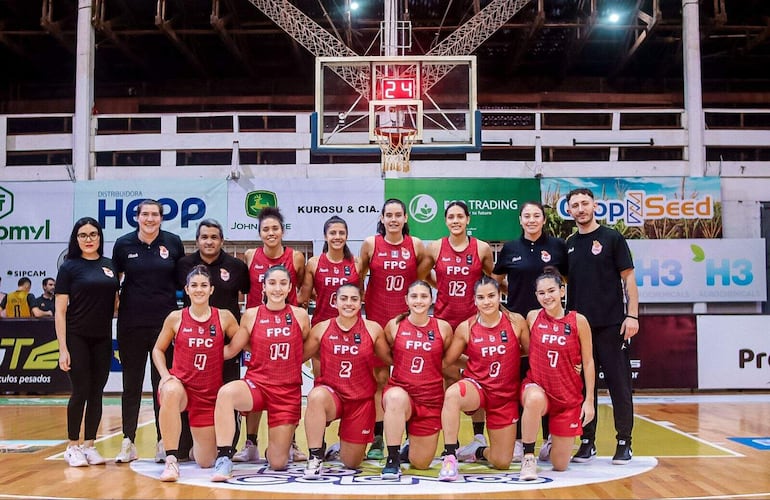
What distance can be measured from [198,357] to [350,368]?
3.14 feet

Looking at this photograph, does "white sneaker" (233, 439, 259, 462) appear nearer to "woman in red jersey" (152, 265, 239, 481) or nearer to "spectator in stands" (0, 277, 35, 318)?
"woman in red jersey" (152, 265, 239, 481)

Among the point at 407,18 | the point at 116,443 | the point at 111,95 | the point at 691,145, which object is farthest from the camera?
the point at 111,95

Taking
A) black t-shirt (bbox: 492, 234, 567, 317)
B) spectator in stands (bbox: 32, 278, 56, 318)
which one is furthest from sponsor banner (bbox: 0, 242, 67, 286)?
black t-shirt (bbox: 492, 234, 567, 317)

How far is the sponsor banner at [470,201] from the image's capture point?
41.5ft

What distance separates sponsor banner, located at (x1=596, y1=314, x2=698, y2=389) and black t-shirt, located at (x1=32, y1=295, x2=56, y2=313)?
29.6 feet

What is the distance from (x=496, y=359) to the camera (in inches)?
186

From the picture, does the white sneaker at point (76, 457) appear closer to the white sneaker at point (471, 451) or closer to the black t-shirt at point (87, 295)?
the black t-shirt at point (87, 295)

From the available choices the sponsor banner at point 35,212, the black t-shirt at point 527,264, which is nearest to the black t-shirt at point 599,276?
the black t-shirt at point 527,264

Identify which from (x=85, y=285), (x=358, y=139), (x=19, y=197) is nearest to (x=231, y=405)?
(x=85, y=285)

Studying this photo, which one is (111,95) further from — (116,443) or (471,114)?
(116,443)

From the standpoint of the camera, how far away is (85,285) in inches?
194

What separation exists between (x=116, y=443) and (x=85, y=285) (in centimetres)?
164

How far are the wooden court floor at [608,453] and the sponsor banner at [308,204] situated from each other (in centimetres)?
472

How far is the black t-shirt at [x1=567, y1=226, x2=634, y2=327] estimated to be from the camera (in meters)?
5.04
